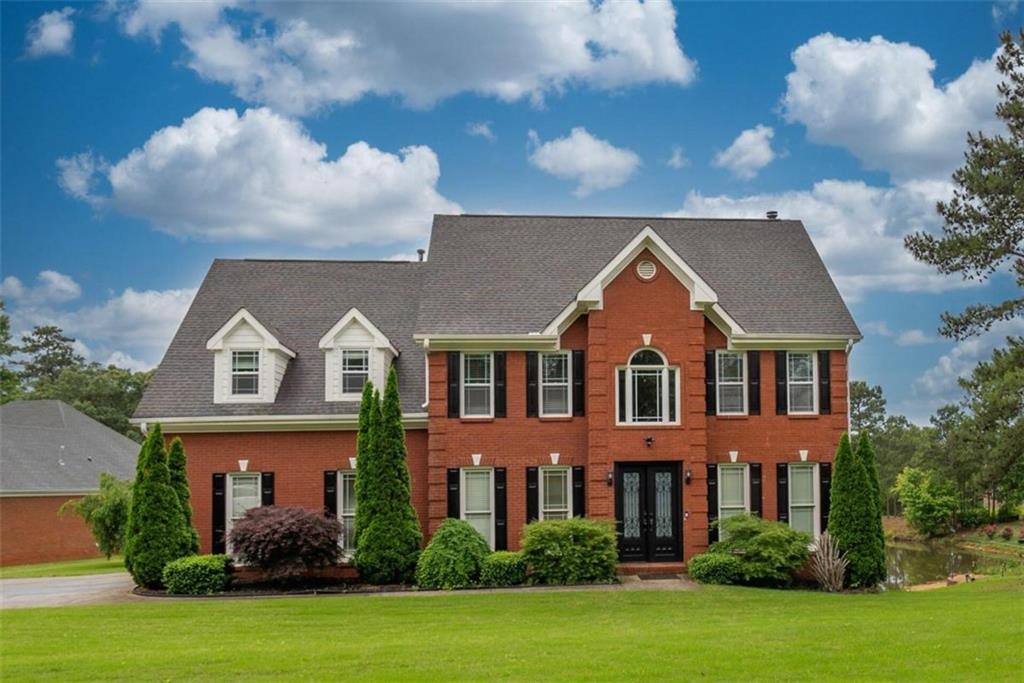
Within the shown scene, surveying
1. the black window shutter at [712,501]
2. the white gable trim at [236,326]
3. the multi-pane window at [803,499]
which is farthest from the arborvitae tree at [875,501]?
the white gable trim at [236,326]

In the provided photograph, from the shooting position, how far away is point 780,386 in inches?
954

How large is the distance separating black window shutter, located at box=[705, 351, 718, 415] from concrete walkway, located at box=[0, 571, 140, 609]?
14.4 metres

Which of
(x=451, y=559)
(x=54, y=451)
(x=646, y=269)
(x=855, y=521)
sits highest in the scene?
(x=646, y=269)

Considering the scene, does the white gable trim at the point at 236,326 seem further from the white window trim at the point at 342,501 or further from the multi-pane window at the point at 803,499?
the multi-pane window at the point at 803,499

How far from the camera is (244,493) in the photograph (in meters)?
24.0

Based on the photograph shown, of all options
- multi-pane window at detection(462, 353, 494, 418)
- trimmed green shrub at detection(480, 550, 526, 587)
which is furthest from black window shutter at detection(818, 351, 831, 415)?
trimmed green shrub at detection(480, 550, 526, 587)

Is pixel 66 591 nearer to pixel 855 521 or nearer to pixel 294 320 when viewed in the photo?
pixel 294 320

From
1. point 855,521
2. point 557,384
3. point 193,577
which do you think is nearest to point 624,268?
point 557,384

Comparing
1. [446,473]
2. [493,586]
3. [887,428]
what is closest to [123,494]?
[446,473]

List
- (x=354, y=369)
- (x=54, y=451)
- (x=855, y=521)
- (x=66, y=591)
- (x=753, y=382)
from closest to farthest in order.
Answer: (x=855, y=521) → (x=66, y=591) → (x=753, y=382) → (x=354, y=369) → (x=54, y=451)

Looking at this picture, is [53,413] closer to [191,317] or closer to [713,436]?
[191,317]

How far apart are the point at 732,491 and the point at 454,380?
771 cm

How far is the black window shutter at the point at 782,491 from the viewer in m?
23.9

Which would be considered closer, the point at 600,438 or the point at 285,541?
the point at 285,541
